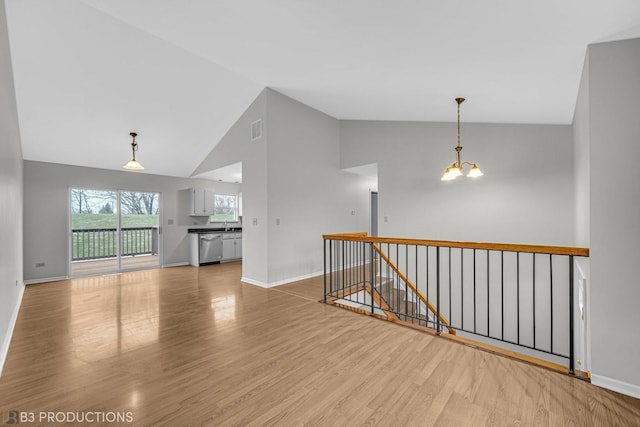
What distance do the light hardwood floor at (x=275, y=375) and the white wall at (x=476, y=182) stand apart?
2644 millimetres

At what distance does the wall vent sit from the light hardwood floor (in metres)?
3.06

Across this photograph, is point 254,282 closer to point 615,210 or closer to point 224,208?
point 224,208

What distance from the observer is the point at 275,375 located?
2.26 metres

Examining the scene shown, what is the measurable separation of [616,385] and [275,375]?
8.17 feet

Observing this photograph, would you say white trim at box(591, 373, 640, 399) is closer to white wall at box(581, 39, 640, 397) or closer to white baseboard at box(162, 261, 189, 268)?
white wall at box(581, 39, 640, 397)

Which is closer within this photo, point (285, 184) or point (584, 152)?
point (584, 152)

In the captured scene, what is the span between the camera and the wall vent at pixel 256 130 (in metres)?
5.11

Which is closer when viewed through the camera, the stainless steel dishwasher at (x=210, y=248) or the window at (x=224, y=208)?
the stainless steel dishwasher at (x=210, y=248)

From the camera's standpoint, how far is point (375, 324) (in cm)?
328

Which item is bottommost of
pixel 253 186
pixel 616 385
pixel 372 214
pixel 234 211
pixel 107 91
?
pixel 616 385

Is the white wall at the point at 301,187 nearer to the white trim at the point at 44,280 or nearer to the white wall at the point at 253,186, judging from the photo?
the white wall at the point at 253,186

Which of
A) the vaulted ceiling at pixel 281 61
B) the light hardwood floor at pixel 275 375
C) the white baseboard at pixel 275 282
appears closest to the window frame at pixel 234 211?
the vaulted ceiling at pixel 281 61

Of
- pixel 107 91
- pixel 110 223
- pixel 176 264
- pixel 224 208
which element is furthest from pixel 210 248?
pixel 107 91

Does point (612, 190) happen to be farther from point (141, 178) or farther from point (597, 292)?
point (141, 178)
